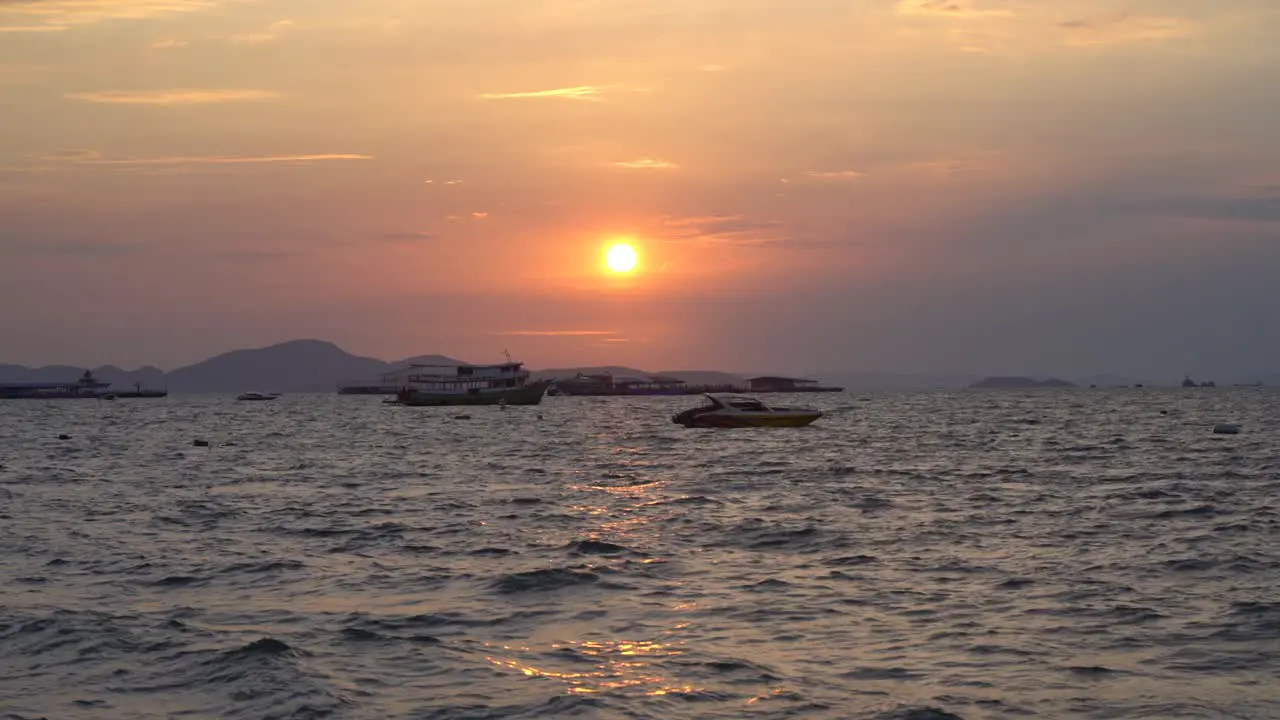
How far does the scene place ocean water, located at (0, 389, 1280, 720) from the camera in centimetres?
1847

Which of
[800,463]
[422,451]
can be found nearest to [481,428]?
[422,451]

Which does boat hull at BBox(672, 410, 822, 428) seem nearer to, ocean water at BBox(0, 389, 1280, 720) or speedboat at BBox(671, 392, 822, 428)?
speedboat at BBox(671, 392, 822, 428)

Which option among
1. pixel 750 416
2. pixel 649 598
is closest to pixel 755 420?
pixel 750 416

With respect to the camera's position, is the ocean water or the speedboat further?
the speedboat

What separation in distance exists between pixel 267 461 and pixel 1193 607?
207 feet

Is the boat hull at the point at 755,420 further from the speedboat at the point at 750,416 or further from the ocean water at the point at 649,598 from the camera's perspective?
the ocean water at the point at 649,598

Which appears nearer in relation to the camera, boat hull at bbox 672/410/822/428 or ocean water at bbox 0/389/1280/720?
ocean water at bbox 0/389/1280/720

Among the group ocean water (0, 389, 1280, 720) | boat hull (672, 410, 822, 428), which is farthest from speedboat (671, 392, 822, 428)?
ocean water (0, 389, 1280, 720)

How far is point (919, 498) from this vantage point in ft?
157

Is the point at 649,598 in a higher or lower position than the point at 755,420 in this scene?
lower

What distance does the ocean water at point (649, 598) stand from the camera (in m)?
18.5

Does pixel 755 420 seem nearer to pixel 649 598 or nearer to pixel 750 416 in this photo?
pixel 750 416

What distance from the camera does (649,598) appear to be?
26250 mm

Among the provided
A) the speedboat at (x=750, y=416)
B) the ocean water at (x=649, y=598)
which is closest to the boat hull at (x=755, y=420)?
the speedboat at (x=750, y=416)
